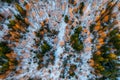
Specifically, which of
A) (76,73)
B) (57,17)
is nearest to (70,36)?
(57,17)

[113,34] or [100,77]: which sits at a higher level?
[113,34]

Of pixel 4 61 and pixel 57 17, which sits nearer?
pixel 4 61

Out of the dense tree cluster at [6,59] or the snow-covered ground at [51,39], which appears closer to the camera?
the dense tree cluster at [6,59]

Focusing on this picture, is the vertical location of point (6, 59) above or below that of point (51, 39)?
below

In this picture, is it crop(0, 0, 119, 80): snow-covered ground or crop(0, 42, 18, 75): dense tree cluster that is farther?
crop(0, 0, 119, 80): snow-covered ground

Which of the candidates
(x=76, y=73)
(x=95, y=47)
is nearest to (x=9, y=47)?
(x=76, y=73)

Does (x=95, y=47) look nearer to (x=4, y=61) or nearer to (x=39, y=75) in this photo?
(x=39, y=75)

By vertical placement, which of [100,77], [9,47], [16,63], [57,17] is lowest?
[100,77]

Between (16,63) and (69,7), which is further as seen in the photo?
(69,7)

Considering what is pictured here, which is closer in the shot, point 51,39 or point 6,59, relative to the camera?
point 6,59
